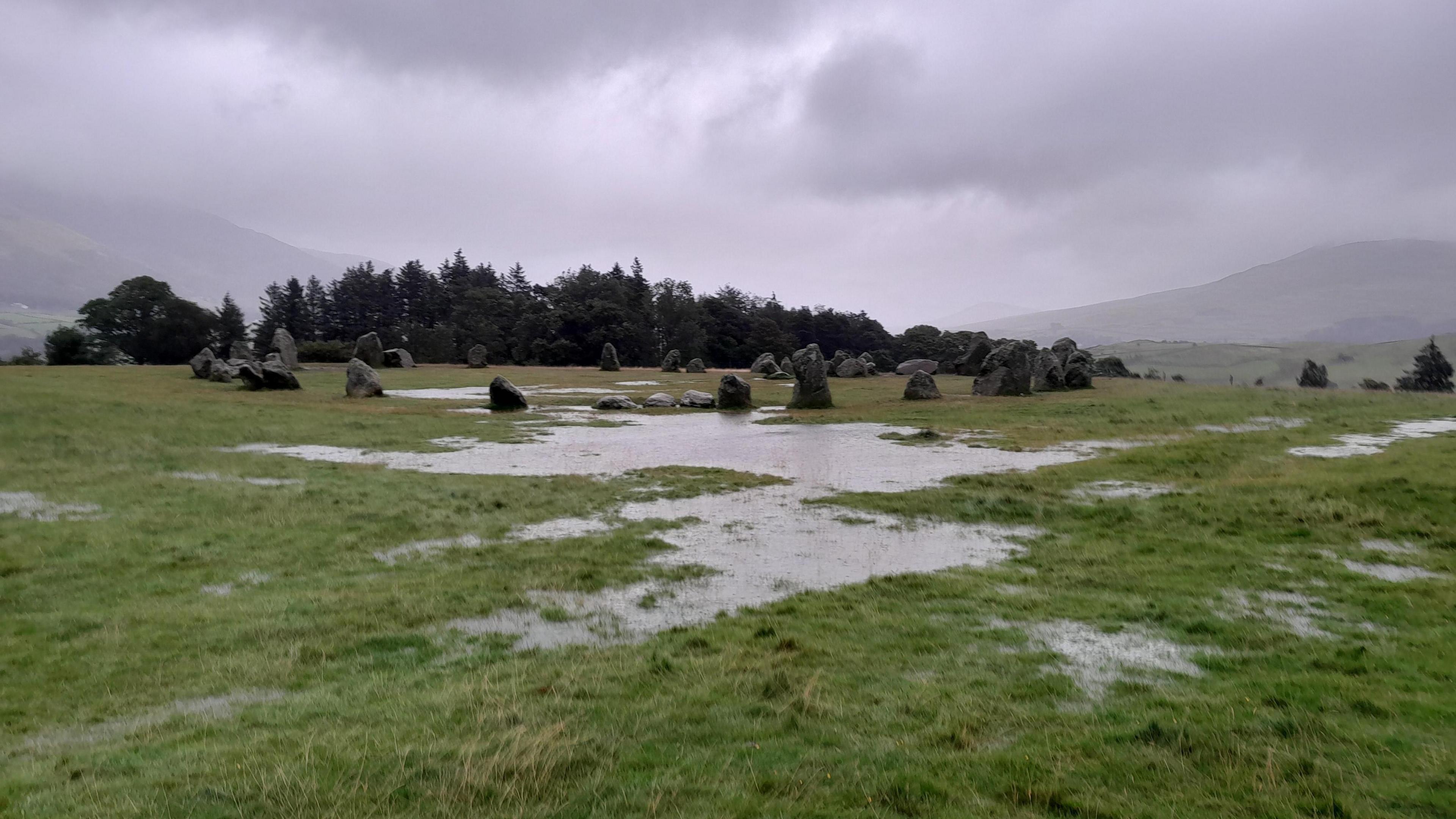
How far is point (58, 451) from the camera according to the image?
1452cm

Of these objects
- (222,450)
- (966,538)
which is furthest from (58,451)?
(966,538)

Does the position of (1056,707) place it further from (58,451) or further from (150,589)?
(58,451)

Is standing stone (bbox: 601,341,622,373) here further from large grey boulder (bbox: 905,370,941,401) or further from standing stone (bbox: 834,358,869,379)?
large grey boulder (bbox: 905,370,941,401)

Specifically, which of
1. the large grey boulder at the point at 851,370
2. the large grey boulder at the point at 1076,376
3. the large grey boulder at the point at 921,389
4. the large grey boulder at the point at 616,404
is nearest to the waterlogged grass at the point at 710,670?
the large grey boulder at the point at 616,404

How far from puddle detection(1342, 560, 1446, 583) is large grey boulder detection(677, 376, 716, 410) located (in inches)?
928

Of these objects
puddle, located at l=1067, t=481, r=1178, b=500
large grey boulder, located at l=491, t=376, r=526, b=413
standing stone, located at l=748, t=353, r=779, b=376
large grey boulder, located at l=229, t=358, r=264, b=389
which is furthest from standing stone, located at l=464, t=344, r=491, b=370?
puddle, located at l=1067, t=481, r=1178, b=500

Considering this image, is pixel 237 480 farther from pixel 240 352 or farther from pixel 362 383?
pixel 240 352

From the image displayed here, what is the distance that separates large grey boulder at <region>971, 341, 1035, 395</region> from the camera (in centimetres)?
3391

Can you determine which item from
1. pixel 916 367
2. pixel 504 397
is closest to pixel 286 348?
pixel 504 397

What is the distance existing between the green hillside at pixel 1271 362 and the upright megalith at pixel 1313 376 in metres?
0.69

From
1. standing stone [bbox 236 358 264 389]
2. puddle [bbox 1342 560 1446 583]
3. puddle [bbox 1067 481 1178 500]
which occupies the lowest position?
puddle [bbox 1342 560 1446 583]

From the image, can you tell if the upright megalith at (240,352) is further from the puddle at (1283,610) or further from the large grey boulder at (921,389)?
the puddle at (1283,610)

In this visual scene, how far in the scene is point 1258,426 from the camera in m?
22.3

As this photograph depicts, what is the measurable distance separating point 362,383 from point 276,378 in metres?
4.39
